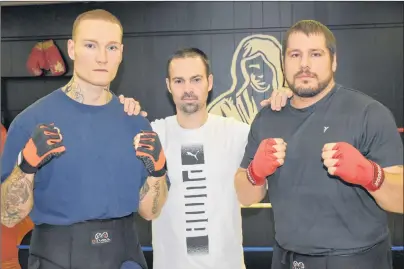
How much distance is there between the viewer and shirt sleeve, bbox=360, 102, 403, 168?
5.85 feet

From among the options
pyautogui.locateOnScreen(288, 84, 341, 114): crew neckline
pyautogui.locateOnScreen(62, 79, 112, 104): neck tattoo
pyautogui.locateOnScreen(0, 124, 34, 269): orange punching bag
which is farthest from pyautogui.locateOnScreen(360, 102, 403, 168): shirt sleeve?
pyautogui.locateOnScreen(0, 124, 34, 269): orange punching bag

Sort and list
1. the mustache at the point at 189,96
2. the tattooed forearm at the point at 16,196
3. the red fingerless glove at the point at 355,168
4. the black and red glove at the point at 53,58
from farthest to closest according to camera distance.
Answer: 1. the black and red glove at the point at 53,58
2. the mustache at the point at 189,96
3. the tattooed forearm at the point at 16,196
4. the red fingerless glove at the point at 355,168

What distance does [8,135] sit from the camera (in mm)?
1900

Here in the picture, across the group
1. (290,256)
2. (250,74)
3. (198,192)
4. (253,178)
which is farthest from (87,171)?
A: (250,74)

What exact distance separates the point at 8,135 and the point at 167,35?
3.95 ft

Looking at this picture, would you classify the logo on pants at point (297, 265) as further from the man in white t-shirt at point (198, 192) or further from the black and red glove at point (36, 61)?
the black and red glove at point (36, 61)

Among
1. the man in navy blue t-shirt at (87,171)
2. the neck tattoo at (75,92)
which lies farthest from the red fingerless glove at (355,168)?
the neck tattoo at (75,92)

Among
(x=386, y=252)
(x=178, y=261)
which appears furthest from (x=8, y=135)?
(x=386, y=252)

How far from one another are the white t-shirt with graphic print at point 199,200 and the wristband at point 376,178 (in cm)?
65

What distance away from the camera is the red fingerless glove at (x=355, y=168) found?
1704 millimetres

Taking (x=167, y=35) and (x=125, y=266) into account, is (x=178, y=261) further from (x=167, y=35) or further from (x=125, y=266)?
(x=167, y=35)

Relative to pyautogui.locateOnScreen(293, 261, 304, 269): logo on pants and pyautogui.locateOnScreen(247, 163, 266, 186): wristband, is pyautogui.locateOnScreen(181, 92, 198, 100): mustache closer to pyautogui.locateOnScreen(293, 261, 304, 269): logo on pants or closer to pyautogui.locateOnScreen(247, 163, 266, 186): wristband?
pyautogui.locateOnScreen(247, 163, 266, 186): wristband

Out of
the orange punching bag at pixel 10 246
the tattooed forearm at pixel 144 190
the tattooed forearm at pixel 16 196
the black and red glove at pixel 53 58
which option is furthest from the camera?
the black and red glove at pixel 53 58

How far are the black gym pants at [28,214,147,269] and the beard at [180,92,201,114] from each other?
1.90 ft
